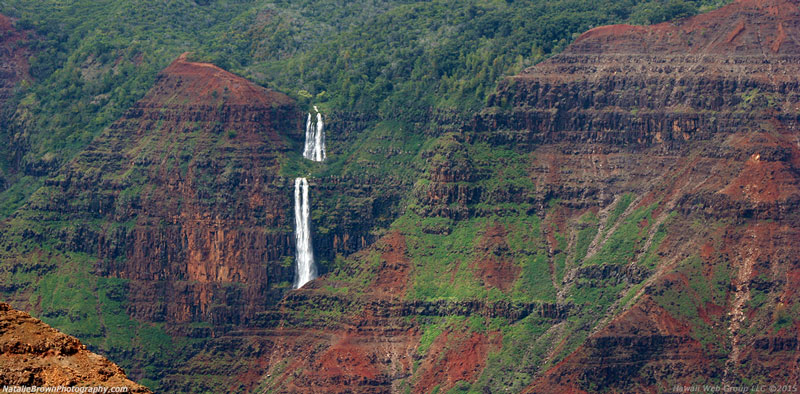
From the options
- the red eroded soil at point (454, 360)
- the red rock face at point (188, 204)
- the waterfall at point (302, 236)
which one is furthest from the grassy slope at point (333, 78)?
the red rock face at point (188, 204)

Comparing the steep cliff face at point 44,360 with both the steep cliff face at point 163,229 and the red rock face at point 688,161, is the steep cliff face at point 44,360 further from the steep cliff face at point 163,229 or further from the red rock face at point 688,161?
the steep cliff face at point 163,229

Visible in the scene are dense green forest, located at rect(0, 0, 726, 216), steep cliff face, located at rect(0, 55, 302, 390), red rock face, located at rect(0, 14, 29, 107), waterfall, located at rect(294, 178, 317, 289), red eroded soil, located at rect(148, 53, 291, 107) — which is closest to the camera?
steep cliff face, located at rect(0, 55, 302, 390)

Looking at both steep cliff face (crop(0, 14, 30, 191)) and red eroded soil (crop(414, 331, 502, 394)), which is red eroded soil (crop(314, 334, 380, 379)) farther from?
steep cliff face (crop(0, 14, 30, 191))

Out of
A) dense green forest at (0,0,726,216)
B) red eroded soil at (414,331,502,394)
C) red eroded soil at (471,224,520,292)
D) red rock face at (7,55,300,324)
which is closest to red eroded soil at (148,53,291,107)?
red rock face at (7,55,300,324)

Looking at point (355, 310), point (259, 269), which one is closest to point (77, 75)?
point (259, 269)

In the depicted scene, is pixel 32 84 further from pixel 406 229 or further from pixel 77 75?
pixel 406 229
